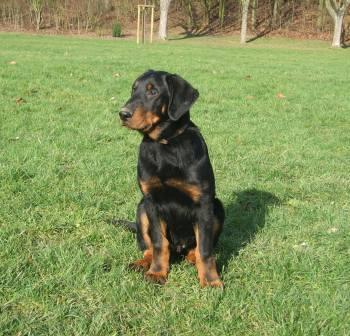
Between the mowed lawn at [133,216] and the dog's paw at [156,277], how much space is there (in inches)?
1.8

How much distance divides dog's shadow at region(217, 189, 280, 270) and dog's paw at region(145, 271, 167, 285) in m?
0.49

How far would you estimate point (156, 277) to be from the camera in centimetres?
339

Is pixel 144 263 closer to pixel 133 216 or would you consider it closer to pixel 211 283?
Result: pixel 211 283

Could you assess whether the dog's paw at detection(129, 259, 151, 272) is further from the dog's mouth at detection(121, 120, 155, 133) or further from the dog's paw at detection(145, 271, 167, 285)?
the dog's mouth at detection(121, 120, 155, 133)

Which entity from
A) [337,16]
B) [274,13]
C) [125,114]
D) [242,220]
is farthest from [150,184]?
[274,13]

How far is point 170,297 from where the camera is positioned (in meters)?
3.22

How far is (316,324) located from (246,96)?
820 cm

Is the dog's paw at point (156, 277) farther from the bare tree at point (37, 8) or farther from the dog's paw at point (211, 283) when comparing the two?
the bare tree at point (37, 8)

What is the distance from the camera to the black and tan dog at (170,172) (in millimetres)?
3273

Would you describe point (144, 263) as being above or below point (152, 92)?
below

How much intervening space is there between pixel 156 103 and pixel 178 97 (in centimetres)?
15

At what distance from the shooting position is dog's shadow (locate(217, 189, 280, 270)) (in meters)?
4.02

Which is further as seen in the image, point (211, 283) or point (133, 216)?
point (133, 216)

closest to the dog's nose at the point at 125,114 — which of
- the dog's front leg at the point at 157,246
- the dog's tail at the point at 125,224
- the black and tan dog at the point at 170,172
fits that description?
the black and tan dog at the point at 170,172
